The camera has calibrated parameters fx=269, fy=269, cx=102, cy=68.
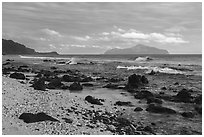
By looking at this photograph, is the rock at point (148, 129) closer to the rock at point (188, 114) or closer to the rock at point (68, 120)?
the rock at point (68, 120)

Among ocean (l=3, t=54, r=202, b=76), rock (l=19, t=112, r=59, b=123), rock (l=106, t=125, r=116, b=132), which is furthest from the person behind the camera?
ocean (l=3, t=54, r=202, b=76)

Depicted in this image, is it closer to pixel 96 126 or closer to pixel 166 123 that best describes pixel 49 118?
pixel 96 126

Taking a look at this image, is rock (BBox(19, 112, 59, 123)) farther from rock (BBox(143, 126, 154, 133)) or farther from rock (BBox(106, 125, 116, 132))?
rock (BBox(143, 126, 154, 133))

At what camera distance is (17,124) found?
10141 mm

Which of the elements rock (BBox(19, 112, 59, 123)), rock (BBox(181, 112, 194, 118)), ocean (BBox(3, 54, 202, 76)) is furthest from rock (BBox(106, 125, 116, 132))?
ocean (BBox(3, 54, 202, 76))

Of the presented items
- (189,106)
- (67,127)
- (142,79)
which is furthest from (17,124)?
(142,79)

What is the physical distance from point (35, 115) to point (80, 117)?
219 cm

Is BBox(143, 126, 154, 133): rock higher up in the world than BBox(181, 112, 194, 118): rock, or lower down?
lower down

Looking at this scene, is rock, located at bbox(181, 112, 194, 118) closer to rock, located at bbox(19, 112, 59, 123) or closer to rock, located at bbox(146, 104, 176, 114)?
rock, located at bbox(146, 104, 176, 114)

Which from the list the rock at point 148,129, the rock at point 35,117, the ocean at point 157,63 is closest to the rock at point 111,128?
the rock at point 148,129

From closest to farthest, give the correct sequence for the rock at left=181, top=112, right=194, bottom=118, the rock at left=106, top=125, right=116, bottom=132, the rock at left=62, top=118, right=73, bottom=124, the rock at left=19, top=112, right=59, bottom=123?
the rock at left=19, top=112, right=59, bottom=123, the rock at left=106, top=125, right=116, bottom=132, the rock at left=62, top=118, right=73, bottom=124, the rock at left=181, top=112, right=194, bottom=118

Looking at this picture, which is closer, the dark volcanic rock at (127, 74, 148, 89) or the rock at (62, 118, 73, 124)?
the rock at (62, 118, 73, 124)

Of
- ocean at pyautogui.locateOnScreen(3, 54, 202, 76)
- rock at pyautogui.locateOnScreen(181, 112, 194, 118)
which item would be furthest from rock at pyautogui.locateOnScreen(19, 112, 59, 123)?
ocean at pyautogui.locateOnScreen(3, 54, 202, 76)

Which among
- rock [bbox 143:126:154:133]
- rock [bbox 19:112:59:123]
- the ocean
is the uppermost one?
the ocean
